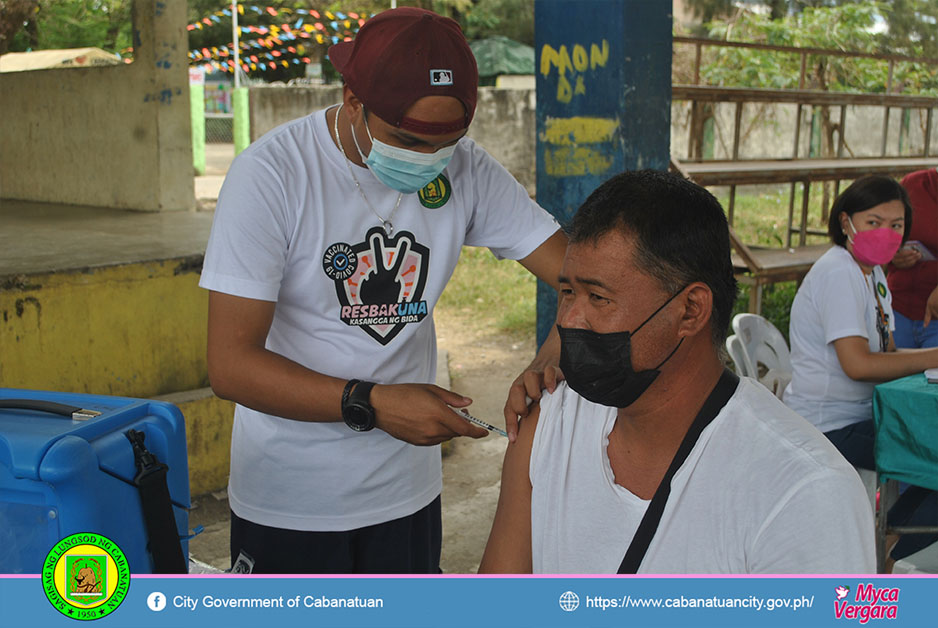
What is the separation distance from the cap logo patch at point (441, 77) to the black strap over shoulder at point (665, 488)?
0.71 metres

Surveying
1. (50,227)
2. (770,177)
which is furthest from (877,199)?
(50,227)

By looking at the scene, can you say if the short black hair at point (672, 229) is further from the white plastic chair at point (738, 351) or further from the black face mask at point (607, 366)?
the white plastic chair at point (738, 351)

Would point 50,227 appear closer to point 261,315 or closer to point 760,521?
point 261,315

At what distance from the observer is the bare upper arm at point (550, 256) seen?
2.03 metres

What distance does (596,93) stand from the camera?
380 centimetres

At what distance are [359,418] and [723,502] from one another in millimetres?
662

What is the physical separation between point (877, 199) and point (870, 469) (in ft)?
3.06

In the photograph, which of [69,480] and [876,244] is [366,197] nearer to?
[69,480]

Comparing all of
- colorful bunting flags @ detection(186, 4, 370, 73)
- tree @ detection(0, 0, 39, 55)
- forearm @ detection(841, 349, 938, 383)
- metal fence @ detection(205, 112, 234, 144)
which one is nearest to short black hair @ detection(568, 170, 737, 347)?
forearm @ detection(841, 349, 938, 383)

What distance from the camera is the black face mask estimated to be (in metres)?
1.42

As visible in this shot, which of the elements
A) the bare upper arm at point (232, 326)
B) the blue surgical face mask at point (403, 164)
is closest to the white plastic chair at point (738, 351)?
the blue surgical face mask at point (403, 164)

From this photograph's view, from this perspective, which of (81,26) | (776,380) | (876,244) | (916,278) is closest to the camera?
(876,244)
